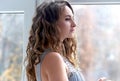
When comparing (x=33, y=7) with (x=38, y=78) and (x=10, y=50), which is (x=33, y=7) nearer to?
(x=10, y=50)

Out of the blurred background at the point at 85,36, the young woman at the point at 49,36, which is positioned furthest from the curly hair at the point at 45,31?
the blurred background at the point at 85,36

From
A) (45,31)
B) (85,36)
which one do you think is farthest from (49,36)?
(85,36)

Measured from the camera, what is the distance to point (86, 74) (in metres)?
1.87

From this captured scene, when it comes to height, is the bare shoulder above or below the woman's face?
below

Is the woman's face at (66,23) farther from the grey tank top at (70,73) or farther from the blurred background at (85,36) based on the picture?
the blurred background at (85,36)

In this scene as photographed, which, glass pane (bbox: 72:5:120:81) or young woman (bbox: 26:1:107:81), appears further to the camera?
glass pane (bbox: 72:5:120:81)

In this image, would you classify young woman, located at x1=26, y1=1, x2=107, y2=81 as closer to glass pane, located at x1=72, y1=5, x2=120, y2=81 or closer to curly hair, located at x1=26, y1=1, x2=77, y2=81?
curly hair, located at x1=26, y1=1, x2=77, y2=81

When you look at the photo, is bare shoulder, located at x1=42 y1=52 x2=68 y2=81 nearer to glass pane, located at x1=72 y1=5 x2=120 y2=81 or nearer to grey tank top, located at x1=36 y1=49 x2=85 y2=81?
grey tank top, located at x1=36 y1=49 x2=85 y2=81

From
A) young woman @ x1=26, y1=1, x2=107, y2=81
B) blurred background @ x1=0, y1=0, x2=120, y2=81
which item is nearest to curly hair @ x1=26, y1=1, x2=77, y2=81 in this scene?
young woman @ x1=26, y1=1, x2=107, y2=81

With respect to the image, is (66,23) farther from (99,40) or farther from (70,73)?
(99,40)

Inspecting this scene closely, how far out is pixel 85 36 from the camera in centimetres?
187

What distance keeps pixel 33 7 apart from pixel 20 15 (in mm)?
123

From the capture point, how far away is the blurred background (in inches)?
72.1

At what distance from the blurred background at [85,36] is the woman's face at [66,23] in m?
0.42
